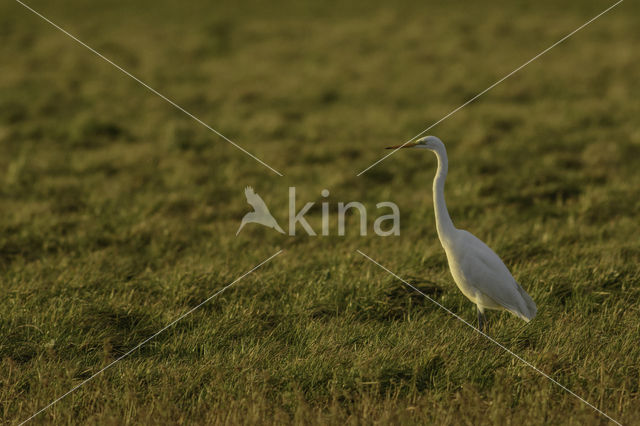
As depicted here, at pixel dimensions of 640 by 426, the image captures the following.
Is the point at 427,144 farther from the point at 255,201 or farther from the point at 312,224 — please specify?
the point at 255,201

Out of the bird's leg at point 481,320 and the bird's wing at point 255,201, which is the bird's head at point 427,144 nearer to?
the bird's leg at point 481,320

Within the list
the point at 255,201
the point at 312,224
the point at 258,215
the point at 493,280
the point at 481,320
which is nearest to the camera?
the point at 493,280

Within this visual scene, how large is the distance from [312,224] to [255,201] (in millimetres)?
1009

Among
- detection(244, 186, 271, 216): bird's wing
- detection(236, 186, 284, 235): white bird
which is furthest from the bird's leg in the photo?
detection(244, 186, 271, 216): bird's wing

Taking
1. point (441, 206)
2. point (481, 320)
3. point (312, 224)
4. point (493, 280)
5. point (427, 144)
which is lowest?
point (312, 224)

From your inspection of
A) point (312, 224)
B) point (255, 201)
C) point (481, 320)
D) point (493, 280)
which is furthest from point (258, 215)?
point (493, 280)

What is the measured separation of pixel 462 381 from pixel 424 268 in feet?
6.70

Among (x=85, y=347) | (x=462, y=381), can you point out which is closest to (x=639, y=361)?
(x=462, y=381)

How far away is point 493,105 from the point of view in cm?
1368

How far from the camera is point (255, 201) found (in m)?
8.91

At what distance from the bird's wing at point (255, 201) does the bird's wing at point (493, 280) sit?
3623 millimetres

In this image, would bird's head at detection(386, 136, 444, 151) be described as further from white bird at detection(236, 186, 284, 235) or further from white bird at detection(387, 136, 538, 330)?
white bird at detection(236, 186, 284, 235)

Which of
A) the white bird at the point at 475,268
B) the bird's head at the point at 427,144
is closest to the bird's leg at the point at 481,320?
the white bird at the point at 475,268

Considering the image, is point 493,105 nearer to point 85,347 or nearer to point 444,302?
point 444,302
